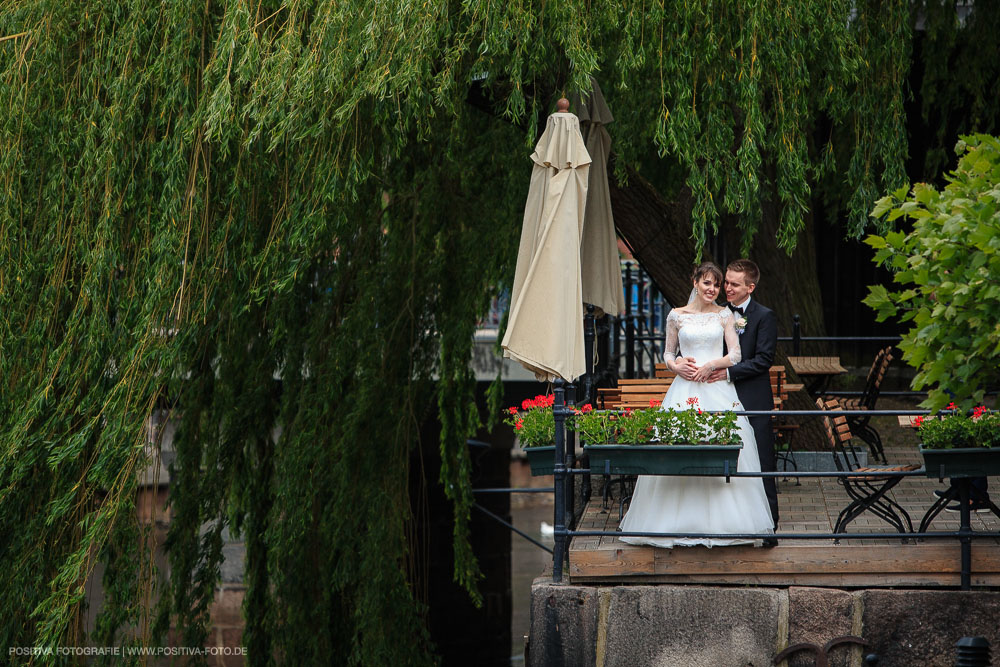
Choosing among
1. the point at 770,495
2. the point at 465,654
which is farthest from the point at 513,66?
the point at 465,654

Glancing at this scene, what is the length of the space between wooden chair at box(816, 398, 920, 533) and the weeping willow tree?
158cm

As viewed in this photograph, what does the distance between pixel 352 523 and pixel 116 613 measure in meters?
1.84

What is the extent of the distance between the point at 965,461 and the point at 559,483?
2132 millimetres

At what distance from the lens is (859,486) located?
7.48m

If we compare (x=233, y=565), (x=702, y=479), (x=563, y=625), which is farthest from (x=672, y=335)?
(x=233, y=565)

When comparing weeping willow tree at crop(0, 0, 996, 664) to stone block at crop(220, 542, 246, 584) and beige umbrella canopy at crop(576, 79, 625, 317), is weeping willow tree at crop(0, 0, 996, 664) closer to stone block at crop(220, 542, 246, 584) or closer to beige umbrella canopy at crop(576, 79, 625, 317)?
beige umbrella canopy at crop(576, 79, 625, 317)

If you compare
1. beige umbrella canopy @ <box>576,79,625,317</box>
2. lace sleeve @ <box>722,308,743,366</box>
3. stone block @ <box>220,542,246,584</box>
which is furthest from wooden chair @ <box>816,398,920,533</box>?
stone block @ <box>220,542,246,584</box>

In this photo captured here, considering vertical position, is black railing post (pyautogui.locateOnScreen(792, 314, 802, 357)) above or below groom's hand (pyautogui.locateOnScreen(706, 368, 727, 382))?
above

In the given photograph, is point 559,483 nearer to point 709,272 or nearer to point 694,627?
point 694,627

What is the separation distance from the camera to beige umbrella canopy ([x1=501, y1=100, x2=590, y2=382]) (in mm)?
6992

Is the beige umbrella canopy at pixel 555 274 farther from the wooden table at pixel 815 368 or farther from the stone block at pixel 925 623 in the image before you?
the wooden table at pixel 815 368

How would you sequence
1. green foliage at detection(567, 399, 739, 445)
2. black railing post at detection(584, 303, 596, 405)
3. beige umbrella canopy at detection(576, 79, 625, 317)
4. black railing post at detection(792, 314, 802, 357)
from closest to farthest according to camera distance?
green foliage at detection(567, 399, 739, 445) → beige umbrella canopy at detection(576, 79, 625, 317) → black railing post at detection(584, 303, 596, 405) → black railing post at detection(792, 314, 802, 357)

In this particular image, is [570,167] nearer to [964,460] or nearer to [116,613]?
[964,460]

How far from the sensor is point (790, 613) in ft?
20.4
